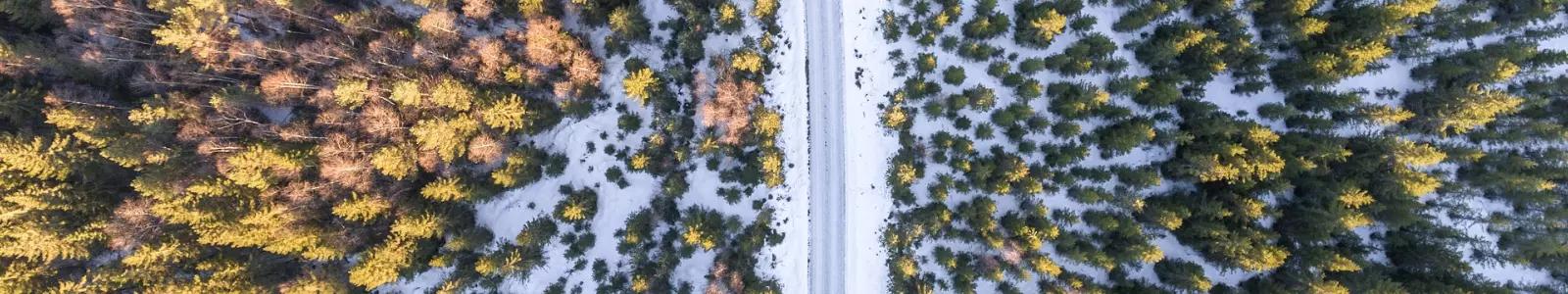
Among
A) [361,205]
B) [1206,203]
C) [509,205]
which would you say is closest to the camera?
[361,205]

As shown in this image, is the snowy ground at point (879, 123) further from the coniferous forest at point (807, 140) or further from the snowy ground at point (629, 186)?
the snowy ground at point (629, 186)

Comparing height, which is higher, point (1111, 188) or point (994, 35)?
point (994, 35)

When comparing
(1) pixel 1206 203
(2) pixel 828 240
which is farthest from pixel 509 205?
(1) pixel 1206 203

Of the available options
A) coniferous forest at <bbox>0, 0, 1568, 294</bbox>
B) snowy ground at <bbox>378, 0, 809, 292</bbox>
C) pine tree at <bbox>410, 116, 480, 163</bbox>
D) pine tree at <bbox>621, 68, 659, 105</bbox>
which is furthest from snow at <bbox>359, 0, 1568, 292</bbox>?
pine tree at <bbox>410, 116, 480, 163</bbox>

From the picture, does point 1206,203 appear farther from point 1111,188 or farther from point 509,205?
point 509,205

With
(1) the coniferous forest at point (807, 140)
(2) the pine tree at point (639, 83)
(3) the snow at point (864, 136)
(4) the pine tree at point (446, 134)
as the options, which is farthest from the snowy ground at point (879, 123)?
(4) the pine tree at point (446, 134)

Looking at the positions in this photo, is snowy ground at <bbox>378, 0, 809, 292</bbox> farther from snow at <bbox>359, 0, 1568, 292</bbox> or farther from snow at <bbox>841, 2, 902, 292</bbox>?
snow at <bbox>841, 2, 902, 292</bbox>

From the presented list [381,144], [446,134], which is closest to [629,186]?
[446,134]
